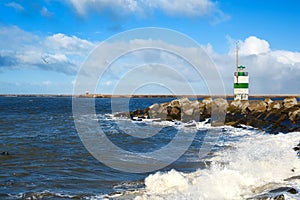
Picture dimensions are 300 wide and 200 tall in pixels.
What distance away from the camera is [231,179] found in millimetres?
8562

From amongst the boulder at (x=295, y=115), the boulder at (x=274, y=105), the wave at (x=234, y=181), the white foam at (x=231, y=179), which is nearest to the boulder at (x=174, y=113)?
the boulder at (x=274, y=105)

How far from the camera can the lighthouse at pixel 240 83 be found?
32.3 metres

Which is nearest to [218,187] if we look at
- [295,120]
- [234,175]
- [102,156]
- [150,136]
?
[234,175]

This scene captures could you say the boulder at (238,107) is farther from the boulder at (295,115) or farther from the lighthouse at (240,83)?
the boulder at (295,115)

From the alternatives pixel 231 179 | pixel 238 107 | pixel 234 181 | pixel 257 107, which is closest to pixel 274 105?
pixel 257 107

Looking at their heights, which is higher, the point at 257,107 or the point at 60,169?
the point at 257,107

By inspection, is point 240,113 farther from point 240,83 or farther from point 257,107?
point 240,83

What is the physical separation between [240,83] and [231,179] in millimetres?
25313

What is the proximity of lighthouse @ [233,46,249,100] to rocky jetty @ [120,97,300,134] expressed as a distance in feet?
8.76

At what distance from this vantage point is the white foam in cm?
773

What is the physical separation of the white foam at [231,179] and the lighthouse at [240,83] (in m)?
20.6

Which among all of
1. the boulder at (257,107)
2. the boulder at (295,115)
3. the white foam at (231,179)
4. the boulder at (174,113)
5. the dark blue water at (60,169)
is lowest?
the dark blue water at (60,169)

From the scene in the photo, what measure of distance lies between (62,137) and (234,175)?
11.9m

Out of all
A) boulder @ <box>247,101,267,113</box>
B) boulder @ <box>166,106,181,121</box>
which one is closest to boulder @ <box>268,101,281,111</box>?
boulder @ <box>247,101,267,113</box>
